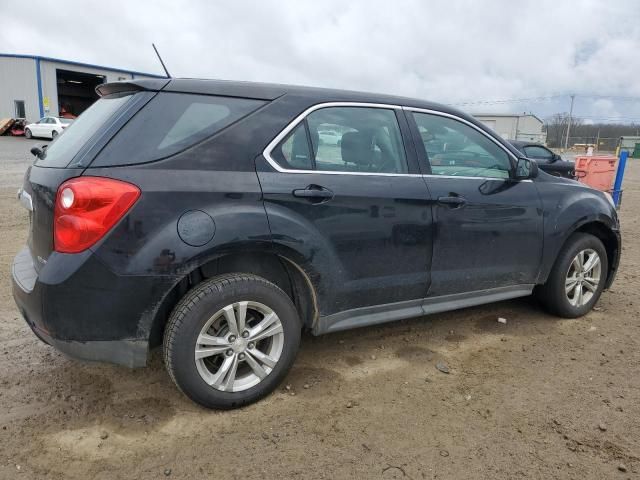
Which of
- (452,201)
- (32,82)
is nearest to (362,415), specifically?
(452,201)

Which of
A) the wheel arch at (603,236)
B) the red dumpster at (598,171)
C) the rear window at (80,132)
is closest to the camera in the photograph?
the rear window at (80,132)

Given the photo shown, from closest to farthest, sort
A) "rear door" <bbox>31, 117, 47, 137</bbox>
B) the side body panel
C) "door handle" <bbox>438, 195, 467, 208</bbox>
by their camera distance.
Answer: the side body panel
"door handle" <bbox>438, 195, 467, 208</bbox>
"rear door" <bbox>31, 117, 47, 137</bbox>

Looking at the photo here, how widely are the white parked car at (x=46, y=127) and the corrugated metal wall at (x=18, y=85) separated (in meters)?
5.00

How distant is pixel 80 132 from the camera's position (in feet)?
8.75

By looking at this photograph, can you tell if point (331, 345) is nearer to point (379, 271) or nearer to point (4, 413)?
point (379, 271)

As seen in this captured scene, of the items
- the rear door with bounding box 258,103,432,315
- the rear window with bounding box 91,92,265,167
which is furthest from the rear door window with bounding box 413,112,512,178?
the rear window with bounding box 91,92,265,167

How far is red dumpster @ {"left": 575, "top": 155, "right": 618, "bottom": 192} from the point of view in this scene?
34.1ft

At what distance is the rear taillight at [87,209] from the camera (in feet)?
7.45

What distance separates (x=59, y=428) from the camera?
8.25 feet

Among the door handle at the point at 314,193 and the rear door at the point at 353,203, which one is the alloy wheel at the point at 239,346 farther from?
the door handle at the point at 314,193

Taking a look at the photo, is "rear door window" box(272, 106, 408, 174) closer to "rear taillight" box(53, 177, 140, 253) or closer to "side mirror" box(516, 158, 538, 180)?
"rear taillight" box(53, 177, 140, 253)

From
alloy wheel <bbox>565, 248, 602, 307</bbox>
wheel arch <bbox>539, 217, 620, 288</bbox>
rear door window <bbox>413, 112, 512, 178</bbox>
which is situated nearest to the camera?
rear door window <bbox>413, 112, 512, 178</bbox>

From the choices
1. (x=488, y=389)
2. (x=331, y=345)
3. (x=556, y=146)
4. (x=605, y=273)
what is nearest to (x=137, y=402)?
(x=331, y=345)

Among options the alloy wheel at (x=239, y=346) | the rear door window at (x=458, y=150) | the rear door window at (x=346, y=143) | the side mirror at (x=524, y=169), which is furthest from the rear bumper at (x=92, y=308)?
the side mirror at (x=524, y=169)
